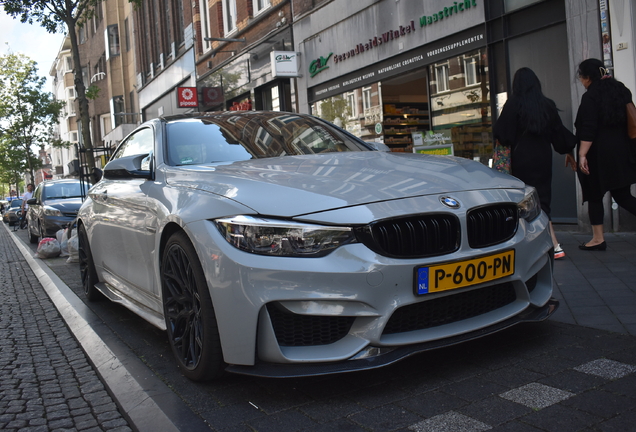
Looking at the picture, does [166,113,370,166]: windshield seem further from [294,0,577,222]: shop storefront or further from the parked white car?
[294,0,577,222]: shop storefront

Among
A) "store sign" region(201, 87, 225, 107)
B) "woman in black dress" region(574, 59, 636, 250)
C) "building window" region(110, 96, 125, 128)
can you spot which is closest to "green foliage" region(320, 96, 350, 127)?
"store sign" region(201, 87, 225, 107)

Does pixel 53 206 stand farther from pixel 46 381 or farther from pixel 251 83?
pixel 46 381

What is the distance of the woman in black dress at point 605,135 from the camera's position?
20.6 ft

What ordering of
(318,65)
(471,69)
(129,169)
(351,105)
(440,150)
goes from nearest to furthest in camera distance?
(129,169) → (471,69) → (440,150) → (351,105) → (318,65)

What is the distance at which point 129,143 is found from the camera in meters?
5.56

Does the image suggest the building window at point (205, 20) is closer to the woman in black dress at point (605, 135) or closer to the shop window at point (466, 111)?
the shop window at point (466, 111)

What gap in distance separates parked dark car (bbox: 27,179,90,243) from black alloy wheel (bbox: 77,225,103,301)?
23.7 ft

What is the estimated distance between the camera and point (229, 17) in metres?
21.9

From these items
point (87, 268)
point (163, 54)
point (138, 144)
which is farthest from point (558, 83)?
point (163, 54)

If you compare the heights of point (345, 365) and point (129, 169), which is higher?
point (129, 169)

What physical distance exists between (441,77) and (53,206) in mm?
8913

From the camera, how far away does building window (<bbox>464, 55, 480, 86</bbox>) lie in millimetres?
10625

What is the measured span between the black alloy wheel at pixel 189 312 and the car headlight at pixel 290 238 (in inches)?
14.7

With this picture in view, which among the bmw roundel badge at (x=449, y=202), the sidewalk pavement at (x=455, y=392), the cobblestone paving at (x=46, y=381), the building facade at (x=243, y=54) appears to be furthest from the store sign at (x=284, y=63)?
the bmw roundel badge at (x=449, y=202)
